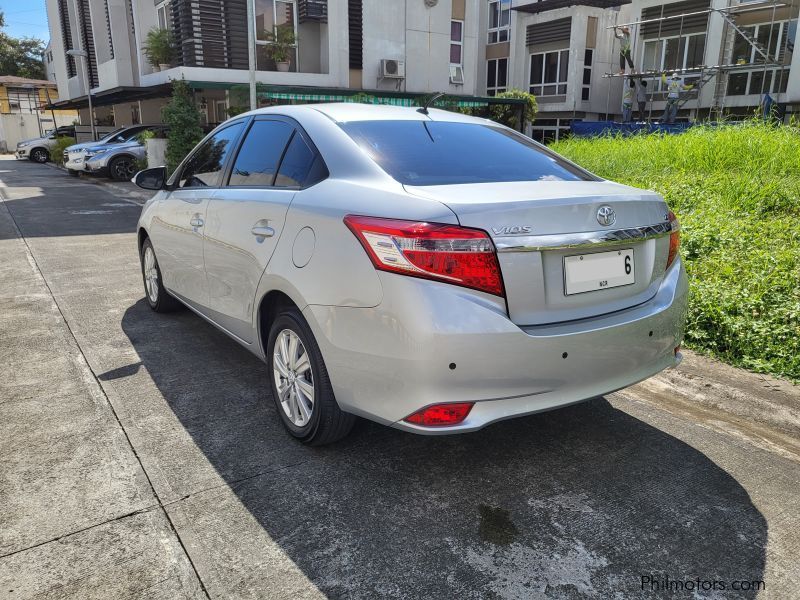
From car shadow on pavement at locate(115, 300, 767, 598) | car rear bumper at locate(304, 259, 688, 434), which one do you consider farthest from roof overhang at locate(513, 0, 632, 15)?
car rear bumper at locate(304, 259, 688, 434)

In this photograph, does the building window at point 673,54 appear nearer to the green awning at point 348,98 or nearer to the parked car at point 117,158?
the green awning at point 348,98

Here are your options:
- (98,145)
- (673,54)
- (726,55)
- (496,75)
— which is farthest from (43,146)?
(726,55)

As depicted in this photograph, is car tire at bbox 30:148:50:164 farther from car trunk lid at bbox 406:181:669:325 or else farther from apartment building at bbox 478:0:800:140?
car trunk lid at bbox 406:181:669:325

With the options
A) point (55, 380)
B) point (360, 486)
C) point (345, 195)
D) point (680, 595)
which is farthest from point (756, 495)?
point (55, 380)

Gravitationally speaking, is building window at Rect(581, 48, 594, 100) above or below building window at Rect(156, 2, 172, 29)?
below

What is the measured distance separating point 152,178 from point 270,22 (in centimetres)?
1863

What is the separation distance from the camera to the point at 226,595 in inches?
87.7

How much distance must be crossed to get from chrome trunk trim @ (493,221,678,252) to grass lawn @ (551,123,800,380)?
6.19ft

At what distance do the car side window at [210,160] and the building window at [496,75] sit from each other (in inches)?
1377

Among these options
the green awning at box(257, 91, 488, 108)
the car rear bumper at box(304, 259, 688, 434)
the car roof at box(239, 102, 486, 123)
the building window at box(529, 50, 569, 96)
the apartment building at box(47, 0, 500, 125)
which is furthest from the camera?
the building window at box(529, 50, 569, 96)

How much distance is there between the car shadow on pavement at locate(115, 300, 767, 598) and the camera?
2.34 metres

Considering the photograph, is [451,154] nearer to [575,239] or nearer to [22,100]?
[575,239]

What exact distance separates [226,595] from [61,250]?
7759 mm

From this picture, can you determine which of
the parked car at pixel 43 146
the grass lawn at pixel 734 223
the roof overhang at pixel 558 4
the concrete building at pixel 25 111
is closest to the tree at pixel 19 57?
the concrete building at pixel 25 111
